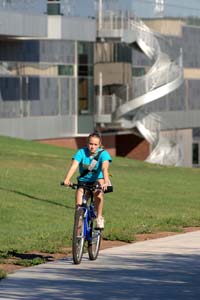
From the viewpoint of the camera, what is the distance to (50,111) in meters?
48.2

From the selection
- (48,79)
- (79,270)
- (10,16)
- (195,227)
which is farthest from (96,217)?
(48,79)

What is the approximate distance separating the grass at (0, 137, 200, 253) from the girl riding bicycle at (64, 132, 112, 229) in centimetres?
148

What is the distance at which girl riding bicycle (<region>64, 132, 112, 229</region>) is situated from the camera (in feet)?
43.5

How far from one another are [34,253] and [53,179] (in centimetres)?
1085

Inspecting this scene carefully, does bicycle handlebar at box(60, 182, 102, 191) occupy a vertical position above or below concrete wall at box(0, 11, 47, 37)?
below

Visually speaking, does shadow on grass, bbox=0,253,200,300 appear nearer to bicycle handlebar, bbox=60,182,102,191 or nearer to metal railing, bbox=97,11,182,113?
bicycle handlebar, bbox=60,182,102,191

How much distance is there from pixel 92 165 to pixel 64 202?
7481 mm

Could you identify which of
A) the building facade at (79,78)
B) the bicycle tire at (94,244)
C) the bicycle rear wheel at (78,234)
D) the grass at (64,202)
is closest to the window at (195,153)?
the building facade at (79,78)

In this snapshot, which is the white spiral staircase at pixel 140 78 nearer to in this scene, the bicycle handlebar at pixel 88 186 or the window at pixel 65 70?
the window at pixel 65 70

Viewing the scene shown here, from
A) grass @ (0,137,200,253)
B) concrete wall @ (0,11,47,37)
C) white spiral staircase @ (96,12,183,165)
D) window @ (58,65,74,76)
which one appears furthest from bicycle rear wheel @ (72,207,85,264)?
window @ (58,65,74,76)

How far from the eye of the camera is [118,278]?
1216 centimetres

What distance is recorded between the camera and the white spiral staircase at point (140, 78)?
159 ft

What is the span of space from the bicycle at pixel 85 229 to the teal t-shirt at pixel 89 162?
0.14 meters

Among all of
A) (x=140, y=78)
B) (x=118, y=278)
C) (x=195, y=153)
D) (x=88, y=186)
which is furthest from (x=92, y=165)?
(x=195, y=153)
